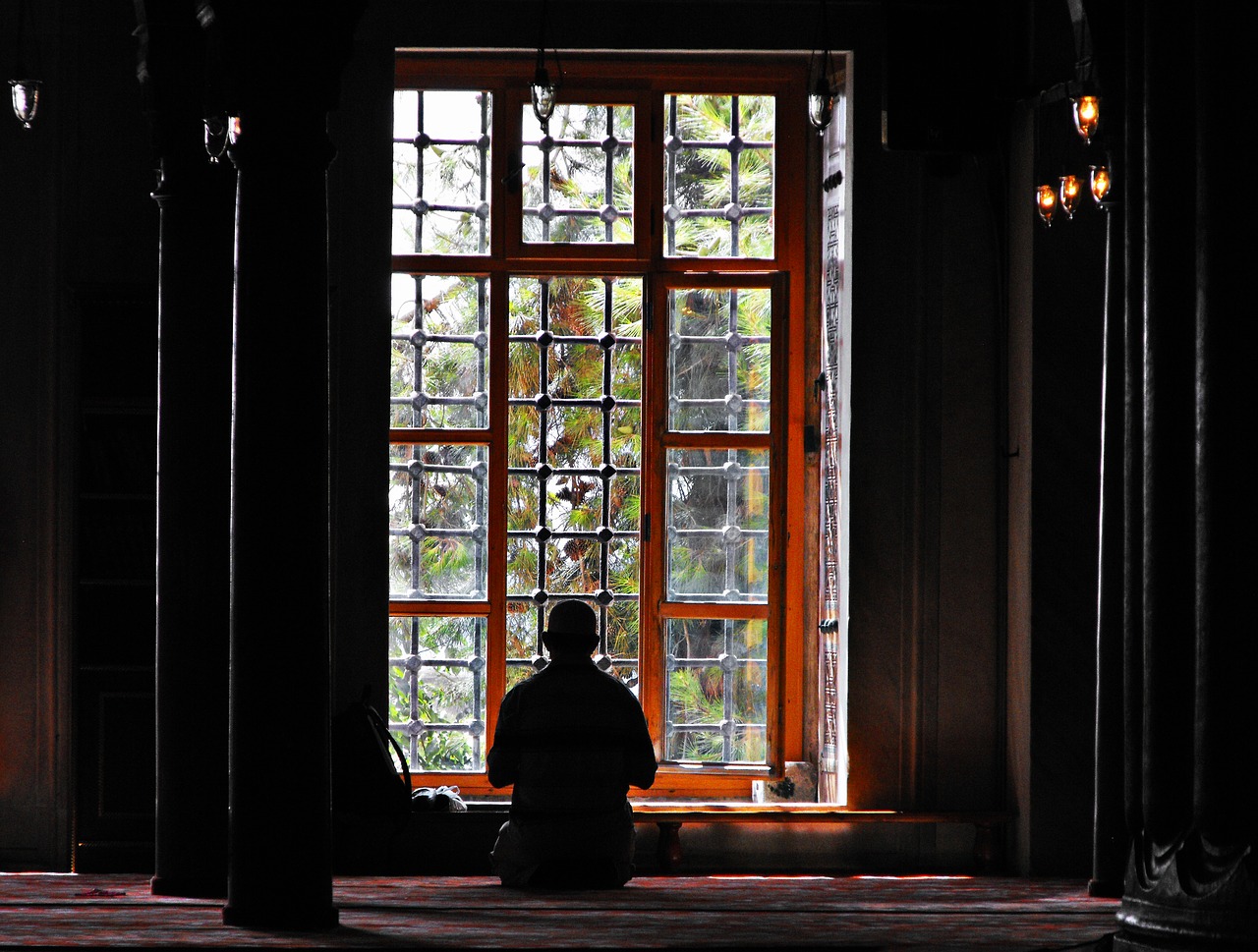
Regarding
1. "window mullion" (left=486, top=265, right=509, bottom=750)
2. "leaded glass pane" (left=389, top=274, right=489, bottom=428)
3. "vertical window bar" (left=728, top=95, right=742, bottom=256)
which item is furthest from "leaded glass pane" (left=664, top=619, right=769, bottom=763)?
"vertical window bar" (left=728, top=95, right=742, bottom=256)

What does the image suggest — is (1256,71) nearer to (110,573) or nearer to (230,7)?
(230,7)

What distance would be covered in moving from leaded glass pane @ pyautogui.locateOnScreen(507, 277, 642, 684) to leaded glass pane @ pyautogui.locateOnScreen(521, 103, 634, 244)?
254 millimetres

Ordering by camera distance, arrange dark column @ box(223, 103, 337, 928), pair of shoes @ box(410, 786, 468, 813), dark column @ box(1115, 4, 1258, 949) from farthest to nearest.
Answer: pair of shoes @ box(410, 786, 468, 813) < dark column @ box(223, 103, 337, 928) < dark column @ box(1115, 4, 1258, 949)

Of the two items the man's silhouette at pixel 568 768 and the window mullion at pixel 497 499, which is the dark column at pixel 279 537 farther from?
the window mullion at pixel 497 499

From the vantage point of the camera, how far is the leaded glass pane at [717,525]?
7910 mm

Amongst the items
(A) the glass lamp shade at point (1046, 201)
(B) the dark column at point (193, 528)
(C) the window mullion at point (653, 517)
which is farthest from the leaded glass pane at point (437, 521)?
(A) the glass lamp shade at point (1046, 201)

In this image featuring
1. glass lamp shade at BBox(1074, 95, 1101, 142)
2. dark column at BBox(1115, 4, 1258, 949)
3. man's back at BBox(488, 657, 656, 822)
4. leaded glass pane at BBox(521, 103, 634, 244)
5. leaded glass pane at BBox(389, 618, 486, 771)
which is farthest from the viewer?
leaded glass pane at BBox(521, 103, 634, 244)

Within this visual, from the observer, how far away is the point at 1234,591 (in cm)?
284

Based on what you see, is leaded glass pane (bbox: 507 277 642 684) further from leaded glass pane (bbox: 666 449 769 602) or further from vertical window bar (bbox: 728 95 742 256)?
vertical window bar (bbox: 728 95 742 256)

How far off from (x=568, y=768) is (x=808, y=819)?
6.66 feet

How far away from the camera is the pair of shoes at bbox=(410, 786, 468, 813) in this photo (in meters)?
7.25

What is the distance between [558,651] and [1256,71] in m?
3.47

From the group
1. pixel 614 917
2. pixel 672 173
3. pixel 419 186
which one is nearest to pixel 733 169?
pixel 672 173

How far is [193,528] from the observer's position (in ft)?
17.9
